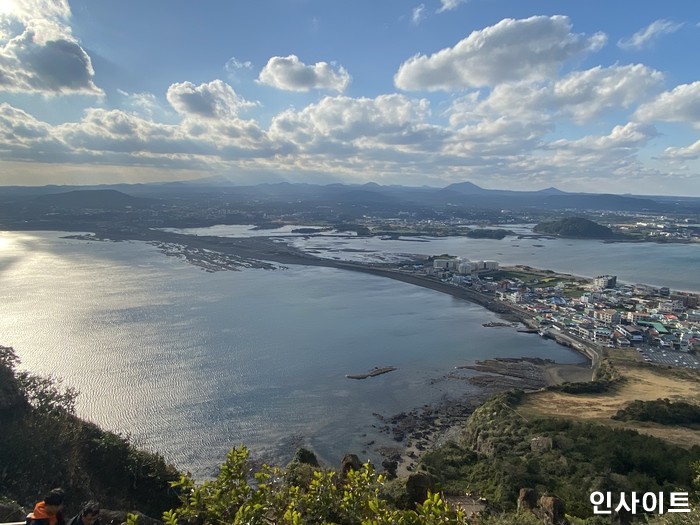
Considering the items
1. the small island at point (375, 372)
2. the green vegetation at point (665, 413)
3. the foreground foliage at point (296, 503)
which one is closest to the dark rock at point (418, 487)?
the foreground foliage at point (296, 503)

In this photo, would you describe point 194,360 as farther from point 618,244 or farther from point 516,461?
point 618,244

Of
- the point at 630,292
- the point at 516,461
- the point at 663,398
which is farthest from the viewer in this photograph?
the point at 630,292

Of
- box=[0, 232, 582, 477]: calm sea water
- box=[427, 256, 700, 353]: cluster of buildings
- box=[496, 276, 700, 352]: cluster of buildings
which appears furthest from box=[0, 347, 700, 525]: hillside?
box=[427, 256, 700, 353]: cluster of buildings

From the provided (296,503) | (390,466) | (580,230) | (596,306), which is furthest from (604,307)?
(580,230)

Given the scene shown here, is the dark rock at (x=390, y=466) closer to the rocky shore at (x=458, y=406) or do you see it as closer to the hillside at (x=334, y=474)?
the rocky shore at (x=458, y=406)

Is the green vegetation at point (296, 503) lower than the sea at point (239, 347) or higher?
higher

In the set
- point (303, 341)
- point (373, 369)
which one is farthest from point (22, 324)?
point (373, 369)
